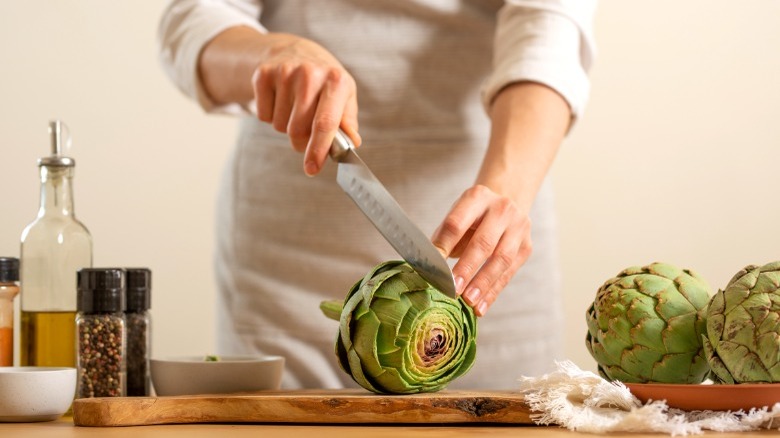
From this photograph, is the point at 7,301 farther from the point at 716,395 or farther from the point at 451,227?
the point at 716,395

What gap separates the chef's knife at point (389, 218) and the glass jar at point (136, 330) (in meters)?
0.23

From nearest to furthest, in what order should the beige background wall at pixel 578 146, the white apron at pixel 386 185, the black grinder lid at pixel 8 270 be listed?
the black grinder lid at pixel 8 270 → the white apron at pixel 386 185 → the beige background wall at pixel 578 146

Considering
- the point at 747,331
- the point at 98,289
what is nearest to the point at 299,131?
the point at 98,289

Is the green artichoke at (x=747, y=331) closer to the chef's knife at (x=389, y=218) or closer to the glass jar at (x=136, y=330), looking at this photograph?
the chef's knife at (x=389, y=218)

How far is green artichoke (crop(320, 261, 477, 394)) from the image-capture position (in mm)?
892

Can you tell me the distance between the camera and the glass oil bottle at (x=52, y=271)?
101cm

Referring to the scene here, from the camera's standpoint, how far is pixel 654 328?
0.87 meters

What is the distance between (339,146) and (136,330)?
0.93 feet

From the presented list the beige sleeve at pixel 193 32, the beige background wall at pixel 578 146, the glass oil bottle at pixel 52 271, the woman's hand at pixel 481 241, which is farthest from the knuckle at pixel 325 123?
the beige background wall at pixel 578 146

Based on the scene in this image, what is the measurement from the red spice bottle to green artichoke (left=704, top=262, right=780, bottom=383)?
2.21 feet

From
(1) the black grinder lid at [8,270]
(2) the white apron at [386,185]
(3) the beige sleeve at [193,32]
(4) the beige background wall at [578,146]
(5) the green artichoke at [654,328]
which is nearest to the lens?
(5) the green artichoke at [654,328]

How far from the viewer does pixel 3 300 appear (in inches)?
38.3

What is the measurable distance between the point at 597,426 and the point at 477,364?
0.65 m

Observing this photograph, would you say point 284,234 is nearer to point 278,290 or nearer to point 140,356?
point 278,290
